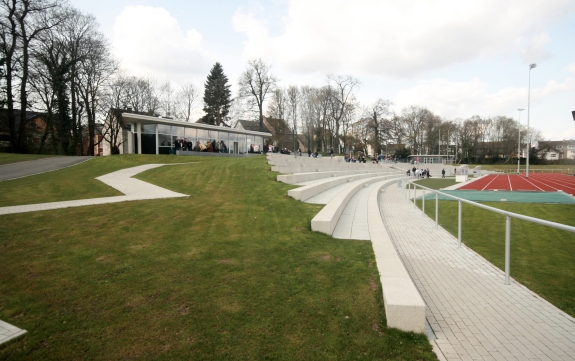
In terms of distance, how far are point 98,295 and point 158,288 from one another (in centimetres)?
67

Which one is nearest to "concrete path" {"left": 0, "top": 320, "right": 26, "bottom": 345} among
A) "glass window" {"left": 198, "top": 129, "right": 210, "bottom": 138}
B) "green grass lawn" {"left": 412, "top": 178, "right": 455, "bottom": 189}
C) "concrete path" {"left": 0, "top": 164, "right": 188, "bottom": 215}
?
"concrete path" {"left": 0, "top": 164, "right": 188, "bottom": 215}

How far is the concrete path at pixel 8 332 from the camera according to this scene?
2814mm

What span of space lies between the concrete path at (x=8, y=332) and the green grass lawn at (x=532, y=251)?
5.65 meters

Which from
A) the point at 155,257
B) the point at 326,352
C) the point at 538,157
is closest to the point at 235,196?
the point at 155,257

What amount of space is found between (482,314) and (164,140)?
1172 inches

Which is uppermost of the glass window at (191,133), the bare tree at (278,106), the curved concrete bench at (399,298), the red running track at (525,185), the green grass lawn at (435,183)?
the bare tree at (278,106)

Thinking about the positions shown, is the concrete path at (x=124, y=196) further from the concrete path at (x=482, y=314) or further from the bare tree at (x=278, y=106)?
the bare tree at (x=278, y=106)

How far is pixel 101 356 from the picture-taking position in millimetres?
2645


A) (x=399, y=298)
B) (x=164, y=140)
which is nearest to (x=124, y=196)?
(x=399, y=298)

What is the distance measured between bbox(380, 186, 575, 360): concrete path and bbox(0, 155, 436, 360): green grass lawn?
490 mm

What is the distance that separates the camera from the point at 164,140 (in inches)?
1147

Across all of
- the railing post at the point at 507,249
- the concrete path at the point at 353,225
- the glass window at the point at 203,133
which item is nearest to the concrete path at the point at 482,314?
the railing post at the point at 507,249

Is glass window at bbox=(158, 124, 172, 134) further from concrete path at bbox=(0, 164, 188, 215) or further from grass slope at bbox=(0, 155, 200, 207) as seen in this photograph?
grass slope at bbox=(0, 155, 200, 207)

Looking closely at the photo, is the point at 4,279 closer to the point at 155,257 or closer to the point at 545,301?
the point at 155,257
